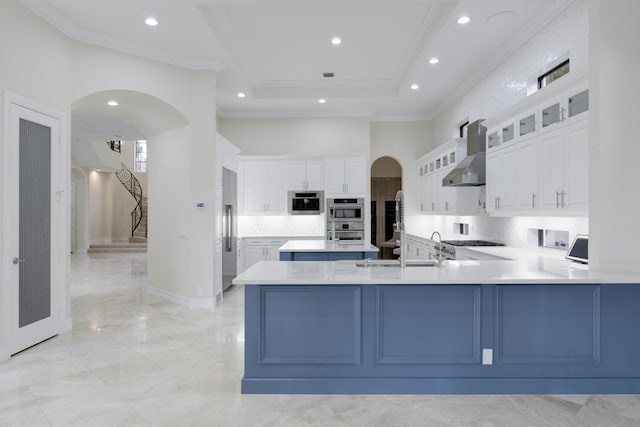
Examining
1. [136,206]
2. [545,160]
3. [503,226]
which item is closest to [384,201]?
[503,226]

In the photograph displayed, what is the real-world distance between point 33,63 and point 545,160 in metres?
5.26

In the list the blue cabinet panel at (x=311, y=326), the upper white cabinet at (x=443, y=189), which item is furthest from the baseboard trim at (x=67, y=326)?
the upper white cabinet at (x=443, y=189)

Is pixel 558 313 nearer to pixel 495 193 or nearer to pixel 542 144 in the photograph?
pixel 542 144

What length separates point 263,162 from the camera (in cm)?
823

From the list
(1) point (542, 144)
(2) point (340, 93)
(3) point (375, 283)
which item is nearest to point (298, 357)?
(3) point (375, 283)

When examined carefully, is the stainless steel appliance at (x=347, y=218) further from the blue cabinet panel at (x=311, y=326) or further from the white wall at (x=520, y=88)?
the blue cabinet panel at (x=311, y=326)

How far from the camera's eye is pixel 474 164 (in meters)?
5.55

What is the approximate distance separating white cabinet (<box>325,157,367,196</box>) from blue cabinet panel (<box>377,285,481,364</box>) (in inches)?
209

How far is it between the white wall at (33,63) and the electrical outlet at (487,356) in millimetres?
4104

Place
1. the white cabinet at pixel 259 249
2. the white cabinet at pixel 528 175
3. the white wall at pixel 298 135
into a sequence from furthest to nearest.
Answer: the white wall at pixel 298 135 < the white cabinet at pixel 259 249 < the white cabinet at pixel 528 175

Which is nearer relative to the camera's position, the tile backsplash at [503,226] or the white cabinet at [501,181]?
the tile backsplash at [503,226]

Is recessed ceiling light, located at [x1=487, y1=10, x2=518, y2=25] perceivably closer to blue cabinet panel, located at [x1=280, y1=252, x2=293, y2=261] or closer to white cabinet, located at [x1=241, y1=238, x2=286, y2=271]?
blue cabinet panel, located at [x1=280, y1=252, x2=293, y2=261]

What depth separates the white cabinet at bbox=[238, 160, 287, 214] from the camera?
821cm

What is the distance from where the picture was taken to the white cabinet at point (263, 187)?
26.9 feet
